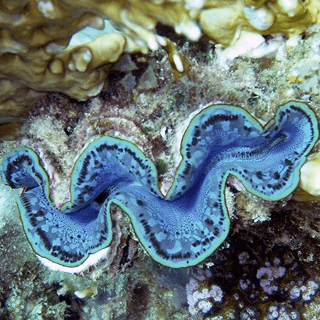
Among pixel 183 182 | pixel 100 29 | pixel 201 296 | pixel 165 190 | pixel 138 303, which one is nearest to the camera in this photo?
pixel 100 29

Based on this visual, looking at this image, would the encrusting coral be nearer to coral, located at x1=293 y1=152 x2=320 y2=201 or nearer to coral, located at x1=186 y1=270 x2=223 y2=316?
coral, located at x1=293 y1=152 x2=320 y2=201

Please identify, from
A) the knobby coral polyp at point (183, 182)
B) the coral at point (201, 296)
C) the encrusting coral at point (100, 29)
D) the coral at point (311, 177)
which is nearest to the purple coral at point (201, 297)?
the coral at point (201, 296)

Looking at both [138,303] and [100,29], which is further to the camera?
[138,303]

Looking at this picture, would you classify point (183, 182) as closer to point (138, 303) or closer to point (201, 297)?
point (201, 297)

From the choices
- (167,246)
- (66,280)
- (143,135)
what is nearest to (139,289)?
(66,280)

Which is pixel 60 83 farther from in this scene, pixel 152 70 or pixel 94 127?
pixel 152 70

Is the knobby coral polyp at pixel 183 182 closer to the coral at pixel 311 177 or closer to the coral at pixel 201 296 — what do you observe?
the coral at pixel 311 177


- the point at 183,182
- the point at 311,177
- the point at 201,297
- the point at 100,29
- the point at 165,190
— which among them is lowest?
the point at 201,297

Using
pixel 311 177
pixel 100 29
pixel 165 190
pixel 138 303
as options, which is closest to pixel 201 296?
pixel 138 303

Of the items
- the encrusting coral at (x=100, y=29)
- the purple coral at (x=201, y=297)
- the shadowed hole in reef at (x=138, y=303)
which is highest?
the encrusting coral at (x=100, y=29)
